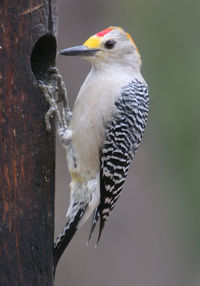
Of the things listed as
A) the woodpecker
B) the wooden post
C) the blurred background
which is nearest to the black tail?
the woodpecker

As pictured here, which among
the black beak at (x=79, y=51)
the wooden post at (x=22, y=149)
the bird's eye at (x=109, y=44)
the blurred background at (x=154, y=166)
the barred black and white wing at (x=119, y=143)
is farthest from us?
the blurred background at (x=154, y=166)

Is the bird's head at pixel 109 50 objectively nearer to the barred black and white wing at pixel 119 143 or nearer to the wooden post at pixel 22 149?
the barred black and white wing at pixel 119 143

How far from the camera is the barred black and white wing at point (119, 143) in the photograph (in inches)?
192

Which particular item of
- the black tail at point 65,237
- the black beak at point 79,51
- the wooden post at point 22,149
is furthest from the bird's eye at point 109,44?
the black tail at point 65,237

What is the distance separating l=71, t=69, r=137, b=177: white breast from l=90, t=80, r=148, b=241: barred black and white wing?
0.17 feet

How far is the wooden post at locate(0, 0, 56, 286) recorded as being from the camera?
166 inches

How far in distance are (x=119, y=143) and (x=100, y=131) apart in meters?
0.18

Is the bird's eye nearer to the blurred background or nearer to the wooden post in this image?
→ the wooden post

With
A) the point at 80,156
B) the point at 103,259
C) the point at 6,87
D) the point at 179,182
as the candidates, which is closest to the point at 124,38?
the point at 80,156

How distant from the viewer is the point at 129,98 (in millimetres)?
4938

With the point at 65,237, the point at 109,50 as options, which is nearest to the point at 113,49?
the point at 109,50

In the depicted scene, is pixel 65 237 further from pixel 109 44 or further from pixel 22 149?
pixel 109 44

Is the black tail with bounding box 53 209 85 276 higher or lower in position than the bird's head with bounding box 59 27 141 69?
lower

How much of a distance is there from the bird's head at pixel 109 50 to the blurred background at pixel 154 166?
161cm
